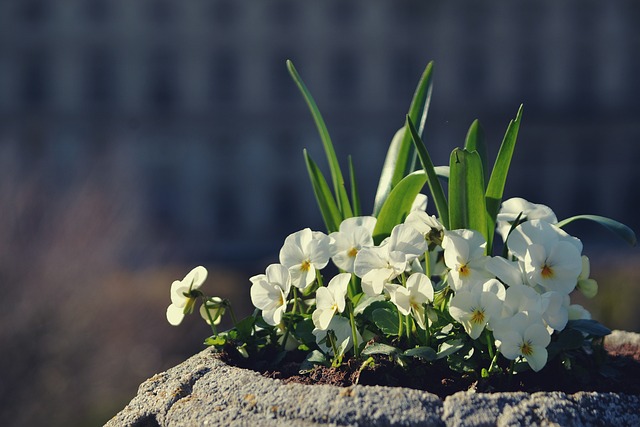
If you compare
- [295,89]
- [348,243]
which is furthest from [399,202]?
[295,89]

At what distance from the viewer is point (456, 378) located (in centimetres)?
191

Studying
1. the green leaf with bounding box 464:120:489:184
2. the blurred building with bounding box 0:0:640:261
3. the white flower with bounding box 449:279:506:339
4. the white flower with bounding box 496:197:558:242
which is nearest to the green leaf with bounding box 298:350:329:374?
the white flower with bounding box 449:279:506:339

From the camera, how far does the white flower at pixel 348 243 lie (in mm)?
2100

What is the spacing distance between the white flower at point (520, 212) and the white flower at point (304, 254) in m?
0.45

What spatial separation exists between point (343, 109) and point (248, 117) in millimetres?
4981

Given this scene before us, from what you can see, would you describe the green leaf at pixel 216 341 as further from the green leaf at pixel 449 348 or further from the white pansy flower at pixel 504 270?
the white pansy flower at pixel 504 270

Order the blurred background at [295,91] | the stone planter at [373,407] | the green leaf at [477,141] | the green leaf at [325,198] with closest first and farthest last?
the stone planter at [373,407] → the green leaf at [477,141] → the green leaf at [325,198] → the blurred background at [295,91]

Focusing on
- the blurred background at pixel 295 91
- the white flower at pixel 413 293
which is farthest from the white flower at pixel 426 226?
the blurred background at pixel 295 91

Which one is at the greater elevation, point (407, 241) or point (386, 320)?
point (407, 241)

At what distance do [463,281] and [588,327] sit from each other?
14.2 inches

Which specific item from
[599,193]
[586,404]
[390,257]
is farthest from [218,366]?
[599,193]

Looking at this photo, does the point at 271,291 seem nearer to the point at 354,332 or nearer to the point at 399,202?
the point at 354,332

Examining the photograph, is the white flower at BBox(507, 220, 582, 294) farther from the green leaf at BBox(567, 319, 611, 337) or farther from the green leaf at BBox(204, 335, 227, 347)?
the green leaf at BBox(204, 335, 227, 347)

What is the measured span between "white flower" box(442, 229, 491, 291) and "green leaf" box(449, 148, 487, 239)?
0.11 m
